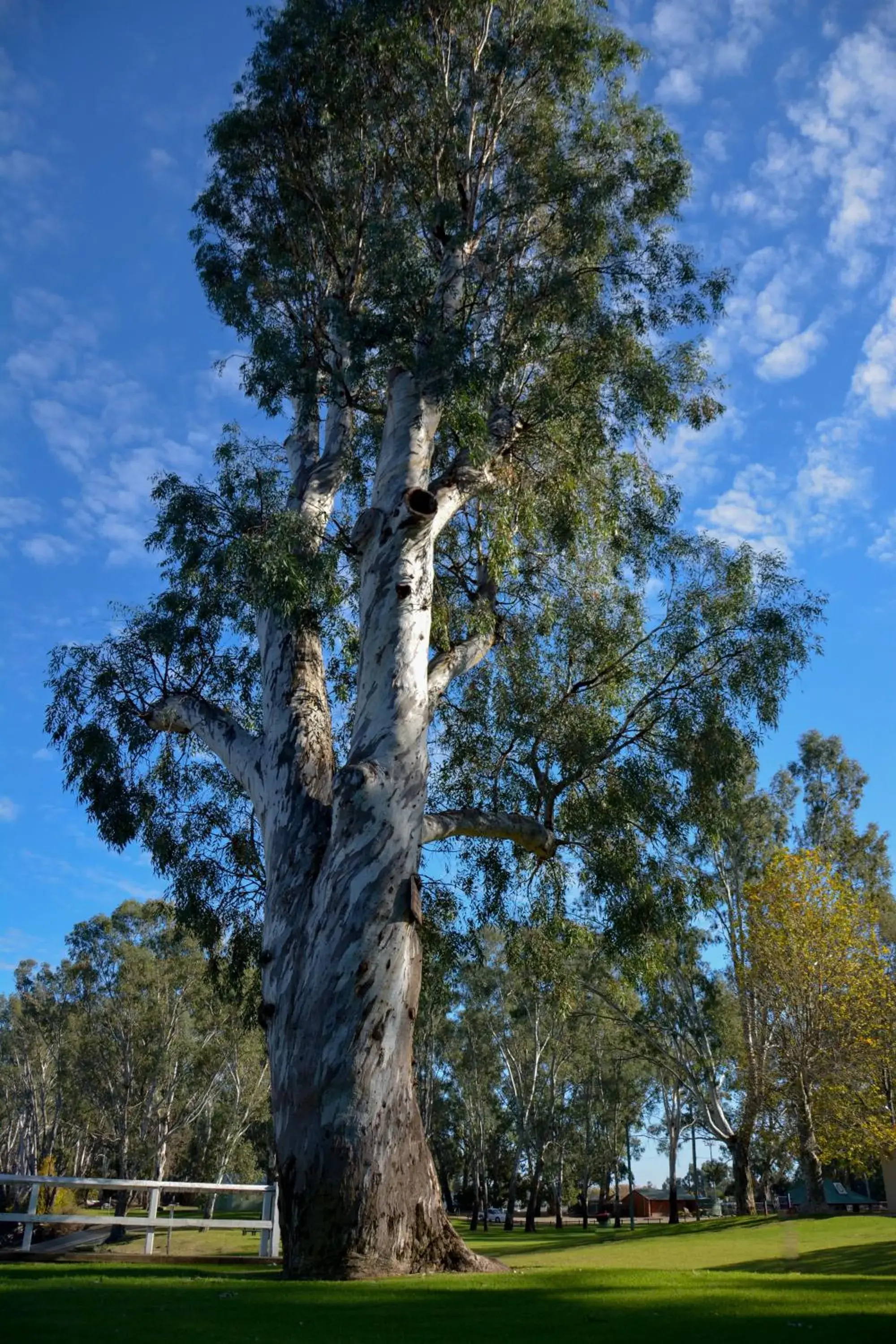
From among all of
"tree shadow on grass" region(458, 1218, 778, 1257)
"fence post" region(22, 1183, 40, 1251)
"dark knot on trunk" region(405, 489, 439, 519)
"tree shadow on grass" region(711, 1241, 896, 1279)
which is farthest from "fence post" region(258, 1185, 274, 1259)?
"dark knot on trunk" region(405, 489, 439, 519)

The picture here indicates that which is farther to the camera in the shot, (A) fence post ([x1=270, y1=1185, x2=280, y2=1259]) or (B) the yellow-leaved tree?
(B) the yellow-leaved tree

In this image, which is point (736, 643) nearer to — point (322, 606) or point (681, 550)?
point (681, 550)

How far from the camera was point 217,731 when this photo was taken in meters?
9.62

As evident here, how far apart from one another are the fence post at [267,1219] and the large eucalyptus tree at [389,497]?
2.86 meters

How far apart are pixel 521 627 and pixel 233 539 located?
3.93 m

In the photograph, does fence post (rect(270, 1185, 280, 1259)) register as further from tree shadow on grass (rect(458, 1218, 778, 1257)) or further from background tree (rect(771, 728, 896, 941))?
background tree (rect(771, 728, 896, 941))

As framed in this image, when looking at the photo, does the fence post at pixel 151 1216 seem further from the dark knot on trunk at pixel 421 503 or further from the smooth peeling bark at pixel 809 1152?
the smooth peeling bark at pixel 809 1152

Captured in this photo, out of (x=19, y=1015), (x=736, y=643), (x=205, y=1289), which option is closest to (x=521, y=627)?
(x=736, y=643)

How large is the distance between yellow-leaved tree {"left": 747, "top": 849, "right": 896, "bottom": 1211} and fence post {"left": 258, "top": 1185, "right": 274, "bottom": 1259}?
1409cm

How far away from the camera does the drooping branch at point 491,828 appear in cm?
858

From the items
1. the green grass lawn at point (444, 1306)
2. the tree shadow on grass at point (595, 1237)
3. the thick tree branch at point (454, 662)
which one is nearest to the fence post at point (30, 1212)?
the green grass lawn at point (444, 1306)

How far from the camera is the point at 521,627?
1227 centimetres

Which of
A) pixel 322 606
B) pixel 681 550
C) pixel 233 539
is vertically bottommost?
pixel 322 606

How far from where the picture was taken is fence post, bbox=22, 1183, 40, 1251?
8367mm
